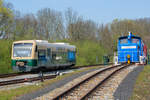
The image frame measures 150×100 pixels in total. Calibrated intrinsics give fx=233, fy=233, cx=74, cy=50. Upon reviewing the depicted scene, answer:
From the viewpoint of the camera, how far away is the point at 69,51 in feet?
85.4

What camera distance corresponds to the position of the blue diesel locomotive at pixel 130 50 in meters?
27.1

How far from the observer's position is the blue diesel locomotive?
27.1 m

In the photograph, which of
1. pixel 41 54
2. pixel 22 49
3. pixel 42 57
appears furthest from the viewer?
pixel 42 57

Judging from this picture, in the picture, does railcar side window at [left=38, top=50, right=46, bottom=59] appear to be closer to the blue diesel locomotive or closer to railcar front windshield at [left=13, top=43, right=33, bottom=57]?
railcar front windshield at [left=13, top=43, right=33, bottom=57]

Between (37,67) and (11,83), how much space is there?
672 cm

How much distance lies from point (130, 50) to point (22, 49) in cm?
1344

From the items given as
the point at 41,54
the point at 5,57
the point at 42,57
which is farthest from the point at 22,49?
the point at 5,57

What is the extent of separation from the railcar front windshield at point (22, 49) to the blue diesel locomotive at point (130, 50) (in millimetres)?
12535

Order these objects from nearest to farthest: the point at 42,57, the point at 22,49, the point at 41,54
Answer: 1. the point at 22,49
2. the point at 41,54
3. the point at 42,57

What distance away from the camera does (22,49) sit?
19.6 metres

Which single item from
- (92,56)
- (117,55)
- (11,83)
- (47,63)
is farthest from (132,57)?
(11,83)

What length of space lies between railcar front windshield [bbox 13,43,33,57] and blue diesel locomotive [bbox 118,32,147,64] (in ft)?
41.1

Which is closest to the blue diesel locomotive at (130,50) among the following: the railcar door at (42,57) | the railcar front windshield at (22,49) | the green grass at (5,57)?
the railcar door at (42,57)

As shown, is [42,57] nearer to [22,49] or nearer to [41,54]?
[41,54]
